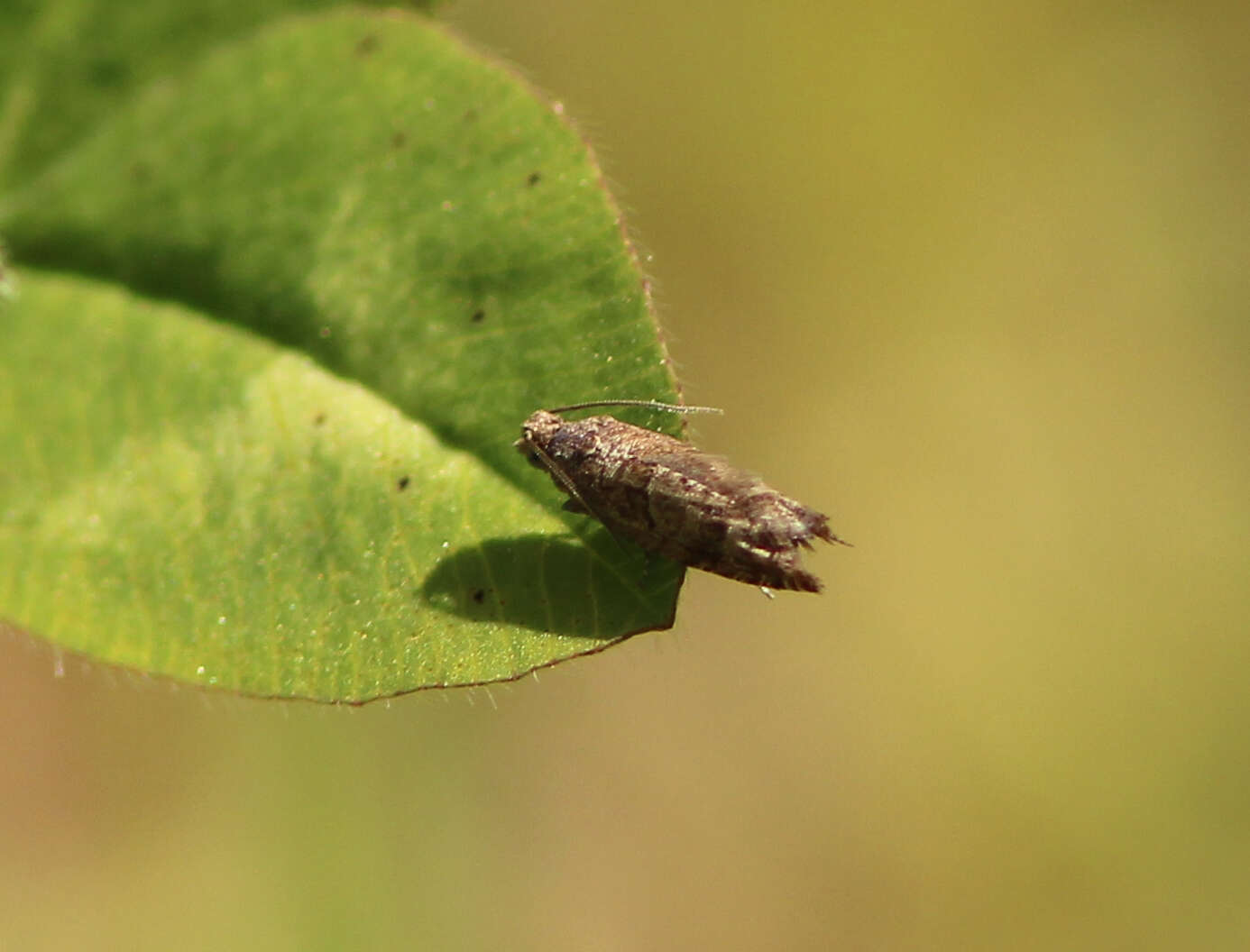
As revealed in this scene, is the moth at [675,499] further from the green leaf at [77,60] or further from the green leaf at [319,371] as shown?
the green leaf at [77,60]

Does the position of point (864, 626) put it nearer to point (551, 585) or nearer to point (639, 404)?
point (639, 404)

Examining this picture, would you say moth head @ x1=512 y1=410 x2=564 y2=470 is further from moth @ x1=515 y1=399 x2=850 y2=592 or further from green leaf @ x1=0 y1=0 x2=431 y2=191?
green leaf @ x1=0 y1=0 x2=431 y2=191

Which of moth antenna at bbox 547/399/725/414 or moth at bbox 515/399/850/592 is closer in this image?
moth antenna at bbox 547/399/725/414

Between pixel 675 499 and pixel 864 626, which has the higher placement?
pixel 675 499

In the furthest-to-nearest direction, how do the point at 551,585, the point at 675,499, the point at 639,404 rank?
the point at 675,499
the point at 639,404
the point at 551,585

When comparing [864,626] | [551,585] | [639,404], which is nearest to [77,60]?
[639,404]

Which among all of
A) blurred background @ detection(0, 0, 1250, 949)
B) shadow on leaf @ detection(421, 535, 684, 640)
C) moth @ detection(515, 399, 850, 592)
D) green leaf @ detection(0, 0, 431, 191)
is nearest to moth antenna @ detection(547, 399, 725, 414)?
moth @ detection(515, 399, 850, 592)

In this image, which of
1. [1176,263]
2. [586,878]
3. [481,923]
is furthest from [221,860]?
[1176,263]

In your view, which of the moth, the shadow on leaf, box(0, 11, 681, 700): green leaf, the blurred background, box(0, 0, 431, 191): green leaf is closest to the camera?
the shadow on leaf
